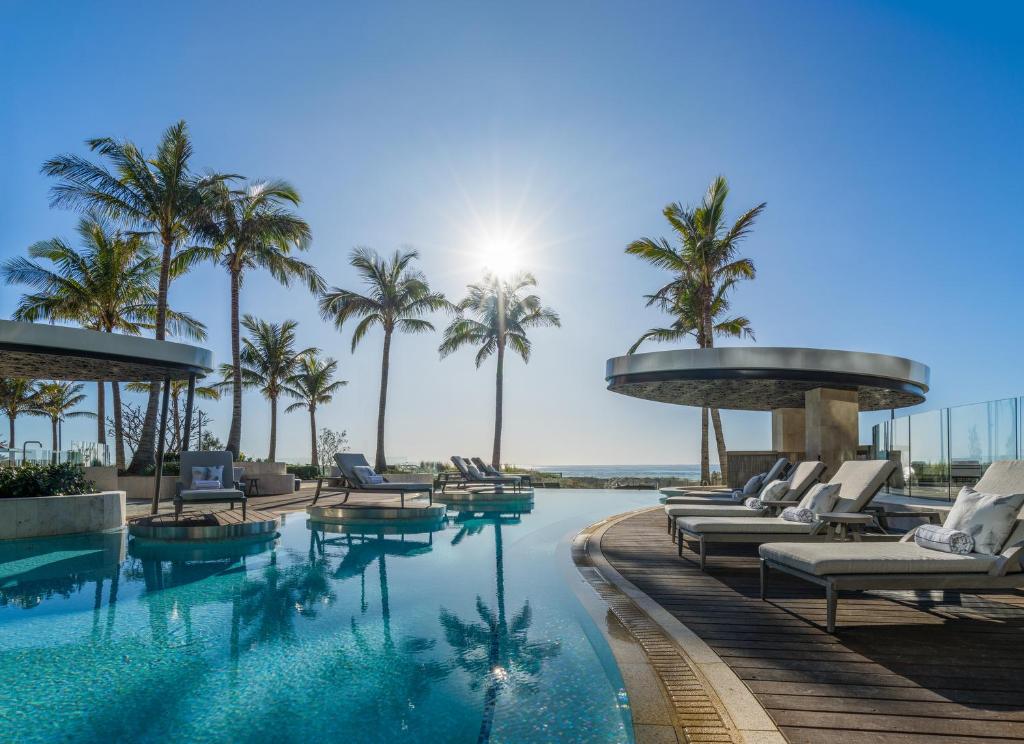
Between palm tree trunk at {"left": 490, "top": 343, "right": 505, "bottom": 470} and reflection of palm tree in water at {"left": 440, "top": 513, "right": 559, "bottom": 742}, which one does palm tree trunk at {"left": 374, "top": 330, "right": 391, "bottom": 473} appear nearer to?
palm tree trunk at {"left": 490, "top": 343, "right": 505, "bottom": 470}

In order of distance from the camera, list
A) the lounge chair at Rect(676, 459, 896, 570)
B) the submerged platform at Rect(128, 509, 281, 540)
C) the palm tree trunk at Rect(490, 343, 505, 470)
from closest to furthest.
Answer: the lounge chair at Rect(676, 459, 896, 570), the submerged platform at Rect(128, 509, 281, 540), the palm tree trunk at Rect(490, 343, 505, 470)

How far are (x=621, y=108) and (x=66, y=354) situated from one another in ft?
37.4

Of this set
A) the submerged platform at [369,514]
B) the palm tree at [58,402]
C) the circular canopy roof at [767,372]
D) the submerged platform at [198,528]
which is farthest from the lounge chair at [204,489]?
the palm tree at [58,402]

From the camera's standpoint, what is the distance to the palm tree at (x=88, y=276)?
1941 cm

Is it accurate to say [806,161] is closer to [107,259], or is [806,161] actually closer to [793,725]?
[793,725]

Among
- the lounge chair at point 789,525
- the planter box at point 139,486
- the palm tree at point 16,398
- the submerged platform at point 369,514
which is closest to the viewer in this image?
the lounge chair at point 789,525

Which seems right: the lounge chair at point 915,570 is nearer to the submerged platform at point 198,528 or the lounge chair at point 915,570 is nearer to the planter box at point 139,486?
the submerged platform at point 198,528

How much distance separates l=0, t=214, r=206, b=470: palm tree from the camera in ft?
63.7

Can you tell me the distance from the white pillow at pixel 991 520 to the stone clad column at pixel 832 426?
8.32 metres

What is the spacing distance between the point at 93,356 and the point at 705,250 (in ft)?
50.5

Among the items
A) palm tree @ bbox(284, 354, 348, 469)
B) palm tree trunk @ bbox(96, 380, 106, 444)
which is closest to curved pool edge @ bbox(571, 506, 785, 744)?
palm tree trunk @ bbox(96, 380, 106, 444)

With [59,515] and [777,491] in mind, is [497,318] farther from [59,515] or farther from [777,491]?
[777,491]

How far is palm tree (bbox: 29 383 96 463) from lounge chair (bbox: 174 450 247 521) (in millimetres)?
31220

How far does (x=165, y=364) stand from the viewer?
39.0ft
